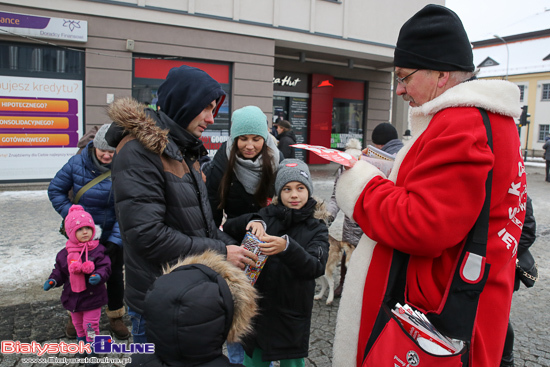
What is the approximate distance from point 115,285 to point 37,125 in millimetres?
7889

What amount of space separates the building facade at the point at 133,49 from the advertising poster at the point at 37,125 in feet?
0.07

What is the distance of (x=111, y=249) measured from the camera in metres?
3.55

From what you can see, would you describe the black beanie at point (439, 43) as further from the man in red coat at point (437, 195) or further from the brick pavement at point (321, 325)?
the brick pavement at point (321, 325)

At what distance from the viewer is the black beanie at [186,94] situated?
6.75ft

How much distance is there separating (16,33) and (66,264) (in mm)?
8175

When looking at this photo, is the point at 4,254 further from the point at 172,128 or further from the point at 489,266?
the point at 489,266

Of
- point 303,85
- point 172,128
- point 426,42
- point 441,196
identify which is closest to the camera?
point 441,196

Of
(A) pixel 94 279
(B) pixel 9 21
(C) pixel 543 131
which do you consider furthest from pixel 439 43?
(C) pixel 543 131

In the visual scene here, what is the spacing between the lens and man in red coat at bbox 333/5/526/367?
1.24 meters

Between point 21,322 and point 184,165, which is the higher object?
point 184,165

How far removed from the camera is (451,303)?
50.4 inches

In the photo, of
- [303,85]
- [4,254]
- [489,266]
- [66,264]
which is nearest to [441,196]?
[489,266]

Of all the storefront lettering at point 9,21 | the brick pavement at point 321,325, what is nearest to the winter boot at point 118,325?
the brick pavement at point 321,325

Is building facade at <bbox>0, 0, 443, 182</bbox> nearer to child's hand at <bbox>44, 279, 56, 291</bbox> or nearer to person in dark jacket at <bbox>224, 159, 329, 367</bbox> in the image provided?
child's hand at <bbox>44, 279, 56, 291</bbox>
